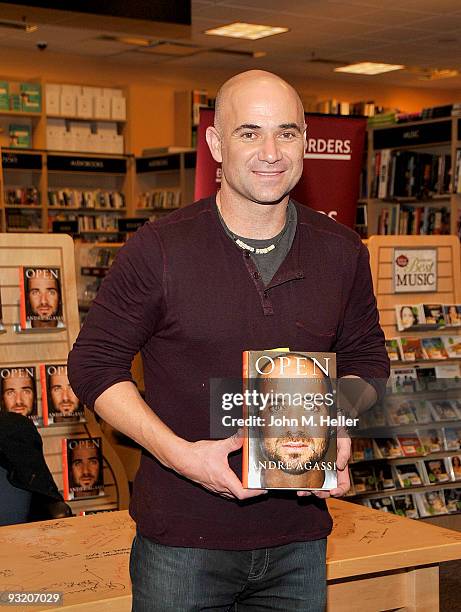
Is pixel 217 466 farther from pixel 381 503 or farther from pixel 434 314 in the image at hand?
pixel 434 314

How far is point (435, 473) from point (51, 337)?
6.40ft

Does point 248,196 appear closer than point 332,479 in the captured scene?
No

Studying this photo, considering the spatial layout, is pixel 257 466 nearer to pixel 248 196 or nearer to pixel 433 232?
pixel 248 196

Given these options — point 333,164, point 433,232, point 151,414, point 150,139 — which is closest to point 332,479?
point 151,414

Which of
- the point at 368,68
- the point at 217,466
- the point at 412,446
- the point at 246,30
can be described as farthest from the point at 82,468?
the point at 368,68

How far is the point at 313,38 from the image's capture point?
39.2 ft

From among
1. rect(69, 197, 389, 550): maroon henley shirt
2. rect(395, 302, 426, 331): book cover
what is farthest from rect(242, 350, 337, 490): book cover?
Result: rect(395, 302, 426, 331): book cover

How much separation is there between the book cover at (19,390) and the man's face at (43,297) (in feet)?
0.68

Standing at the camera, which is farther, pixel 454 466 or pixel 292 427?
pixel 454 466

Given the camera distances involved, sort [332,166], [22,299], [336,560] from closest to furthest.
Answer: [336,560] → [22,299] → [332,166]

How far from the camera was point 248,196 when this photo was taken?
67.8 inches

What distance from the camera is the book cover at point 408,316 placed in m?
4.59

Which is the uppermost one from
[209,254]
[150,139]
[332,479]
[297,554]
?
[150,139]

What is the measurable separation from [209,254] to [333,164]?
109 inches
